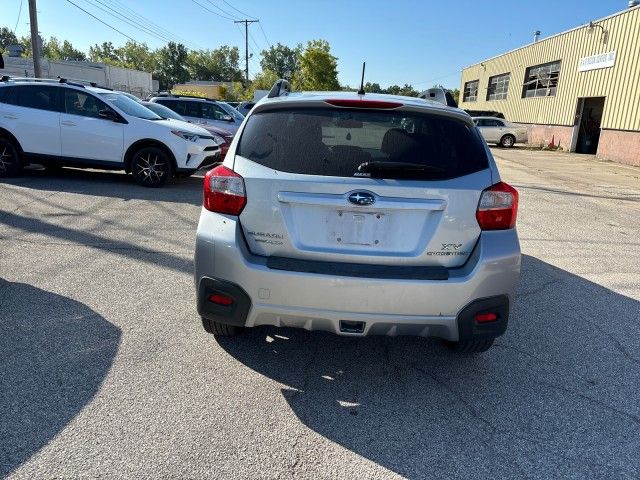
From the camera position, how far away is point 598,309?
14.7 ft

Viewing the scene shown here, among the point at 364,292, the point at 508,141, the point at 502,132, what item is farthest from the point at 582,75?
the point at 364,292

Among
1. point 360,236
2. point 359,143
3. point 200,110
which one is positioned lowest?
point 360,236

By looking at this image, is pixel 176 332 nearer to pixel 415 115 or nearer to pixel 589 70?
pixel 415 115

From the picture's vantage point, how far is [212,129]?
42.6 ft

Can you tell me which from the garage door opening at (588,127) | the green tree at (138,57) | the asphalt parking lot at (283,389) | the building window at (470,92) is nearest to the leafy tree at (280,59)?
the green tree at (138,57)

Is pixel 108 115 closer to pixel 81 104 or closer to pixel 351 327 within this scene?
pixel 81 104

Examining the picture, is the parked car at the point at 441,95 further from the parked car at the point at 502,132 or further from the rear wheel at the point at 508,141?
the rear wheel at the point at 508,141

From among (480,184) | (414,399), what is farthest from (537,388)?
(480,184)

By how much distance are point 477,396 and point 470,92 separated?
152 feet

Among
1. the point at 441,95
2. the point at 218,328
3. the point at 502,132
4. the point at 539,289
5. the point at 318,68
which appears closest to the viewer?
the point at 218,328

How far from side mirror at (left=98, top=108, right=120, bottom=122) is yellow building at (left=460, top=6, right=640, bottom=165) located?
19.0 meters

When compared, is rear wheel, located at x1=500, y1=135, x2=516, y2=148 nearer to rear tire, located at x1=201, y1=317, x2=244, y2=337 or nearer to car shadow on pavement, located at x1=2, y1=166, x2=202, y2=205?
car shadow on pavement, located at x1=2, y1=166, x2=202, y2=205

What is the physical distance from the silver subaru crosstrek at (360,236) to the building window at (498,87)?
35746mm

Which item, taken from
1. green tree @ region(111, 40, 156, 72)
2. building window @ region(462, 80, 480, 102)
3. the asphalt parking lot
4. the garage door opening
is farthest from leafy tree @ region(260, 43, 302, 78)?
the asphalt parking lot
